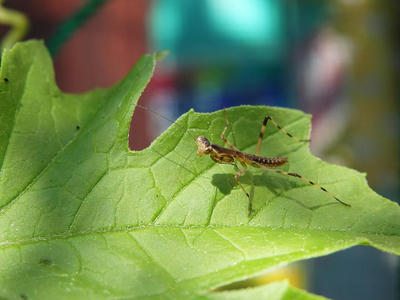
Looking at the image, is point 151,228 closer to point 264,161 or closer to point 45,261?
point 45,261

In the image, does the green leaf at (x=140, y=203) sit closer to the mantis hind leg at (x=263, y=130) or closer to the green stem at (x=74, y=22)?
the mantis hind leg at (x=263, y=130)

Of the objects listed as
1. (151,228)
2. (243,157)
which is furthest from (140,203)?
(243,157)

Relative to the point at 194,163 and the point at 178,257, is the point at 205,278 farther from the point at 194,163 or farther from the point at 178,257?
the point at 194,163

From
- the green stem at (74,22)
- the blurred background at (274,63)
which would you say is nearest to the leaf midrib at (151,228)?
the blurred background at (274,63)

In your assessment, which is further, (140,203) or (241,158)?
(241,158)

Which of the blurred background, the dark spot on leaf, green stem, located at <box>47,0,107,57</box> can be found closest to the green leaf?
the dark spot on leaf

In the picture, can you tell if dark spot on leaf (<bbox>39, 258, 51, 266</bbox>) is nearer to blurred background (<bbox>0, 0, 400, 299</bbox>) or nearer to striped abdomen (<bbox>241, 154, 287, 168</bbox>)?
blurred background (<bbox>0, 0, 400, 299</bbox>)
